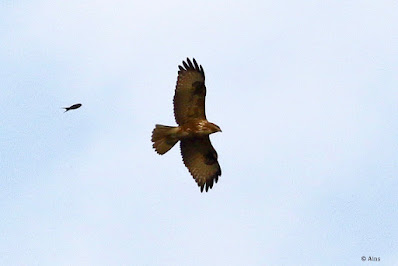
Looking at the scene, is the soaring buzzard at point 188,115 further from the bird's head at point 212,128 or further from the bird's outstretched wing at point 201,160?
the bird's outstretched wing at point 201,160

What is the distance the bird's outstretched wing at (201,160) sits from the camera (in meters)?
15.2

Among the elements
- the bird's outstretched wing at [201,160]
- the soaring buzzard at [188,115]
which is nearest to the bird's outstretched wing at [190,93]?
the soaring buzzard at [188,115]

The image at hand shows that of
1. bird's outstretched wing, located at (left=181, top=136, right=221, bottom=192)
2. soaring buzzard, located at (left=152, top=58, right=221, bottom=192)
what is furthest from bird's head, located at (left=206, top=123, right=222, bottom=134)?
bird's outstretched wing, located at (left=181, top=136, right=221, bottom=192)

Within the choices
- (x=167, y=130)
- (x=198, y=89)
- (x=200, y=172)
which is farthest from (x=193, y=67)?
(x=200, y=172)

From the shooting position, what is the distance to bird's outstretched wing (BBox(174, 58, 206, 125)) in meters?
14.4

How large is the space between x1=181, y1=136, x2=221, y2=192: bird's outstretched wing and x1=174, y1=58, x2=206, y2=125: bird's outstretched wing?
0.71 m

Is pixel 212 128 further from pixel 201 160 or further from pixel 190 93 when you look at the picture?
pixel 201 160

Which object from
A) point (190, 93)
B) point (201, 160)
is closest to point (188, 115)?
point (190, 93)

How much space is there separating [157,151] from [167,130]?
1.80 ft

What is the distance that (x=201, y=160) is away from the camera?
15.5m

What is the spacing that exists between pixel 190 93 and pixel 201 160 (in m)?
1.99

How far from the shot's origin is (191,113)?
14547 millimetres

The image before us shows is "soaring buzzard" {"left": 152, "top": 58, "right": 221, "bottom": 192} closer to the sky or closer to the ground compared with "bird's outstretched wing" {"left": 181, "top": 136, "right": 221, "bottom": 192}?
closer to the sky

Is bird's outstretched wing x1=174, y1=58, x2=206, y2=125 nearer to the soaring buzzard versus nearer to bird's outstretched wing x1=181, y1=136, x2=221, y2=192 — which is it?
the soaring buzzard
